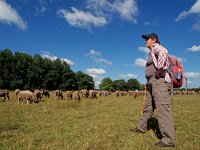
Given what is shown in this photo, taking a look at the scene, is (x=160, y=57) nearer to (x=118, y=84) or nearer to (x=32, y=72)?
(x=32, y=72)

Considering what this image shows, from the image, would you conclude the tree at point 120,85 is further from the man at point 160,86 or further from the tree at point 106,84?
the man at point 160,86

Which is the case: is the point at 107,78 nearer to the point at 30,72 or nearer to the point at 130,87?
the point at 130,87

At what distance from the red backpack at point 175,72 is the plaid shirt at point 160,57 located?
192 millimetres

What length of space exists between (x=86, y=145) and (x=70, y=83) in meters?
118

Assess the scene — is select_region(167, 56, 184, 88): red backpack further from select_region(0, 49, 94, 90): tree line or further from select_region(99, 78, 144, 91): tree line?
select_region(99, 78, 144, 91): tree line

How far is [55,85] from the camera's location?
116 meters

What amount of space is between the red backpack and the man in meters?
0.22

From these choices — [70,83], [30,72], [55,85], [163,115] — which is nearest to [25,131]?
[163,115]

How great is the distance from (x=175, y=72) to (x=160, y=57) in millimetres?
781

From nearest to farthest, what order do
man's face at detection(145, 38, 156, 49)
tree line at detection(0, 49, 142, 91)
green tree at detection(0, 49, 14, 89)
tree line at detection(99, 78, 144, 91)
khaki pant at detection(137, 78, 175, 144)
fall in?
khaki pant at detection(137, 78, 175, 144) → man's face at detection(145, 38, 156, 49) → green tree at detection(0, 49, 14, 89) → tree line at detection(0, 49, 142, 91) → tree line at detection(99, 78, 144, 91)

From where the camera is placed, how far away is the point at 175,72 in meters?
7.92

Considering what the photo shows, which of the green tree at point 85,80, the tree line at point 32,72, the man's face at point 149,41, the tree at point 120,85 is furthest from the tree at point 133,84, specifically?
the man's face at point 149,41

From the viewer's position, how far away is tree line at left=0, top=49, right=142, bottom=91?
99.1 m

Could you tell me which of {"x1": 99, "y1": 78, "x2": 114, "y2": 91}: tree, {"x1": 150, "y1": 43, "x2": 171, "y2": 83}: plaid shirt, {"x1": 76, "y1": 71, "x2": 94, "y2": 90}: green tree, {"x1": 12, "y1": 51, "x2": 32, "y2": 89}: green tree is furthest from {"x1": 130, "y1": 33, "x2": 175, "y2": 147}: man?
{"x1": 99, "y1": 78, "x2": 114, "y2": 91}: tree
